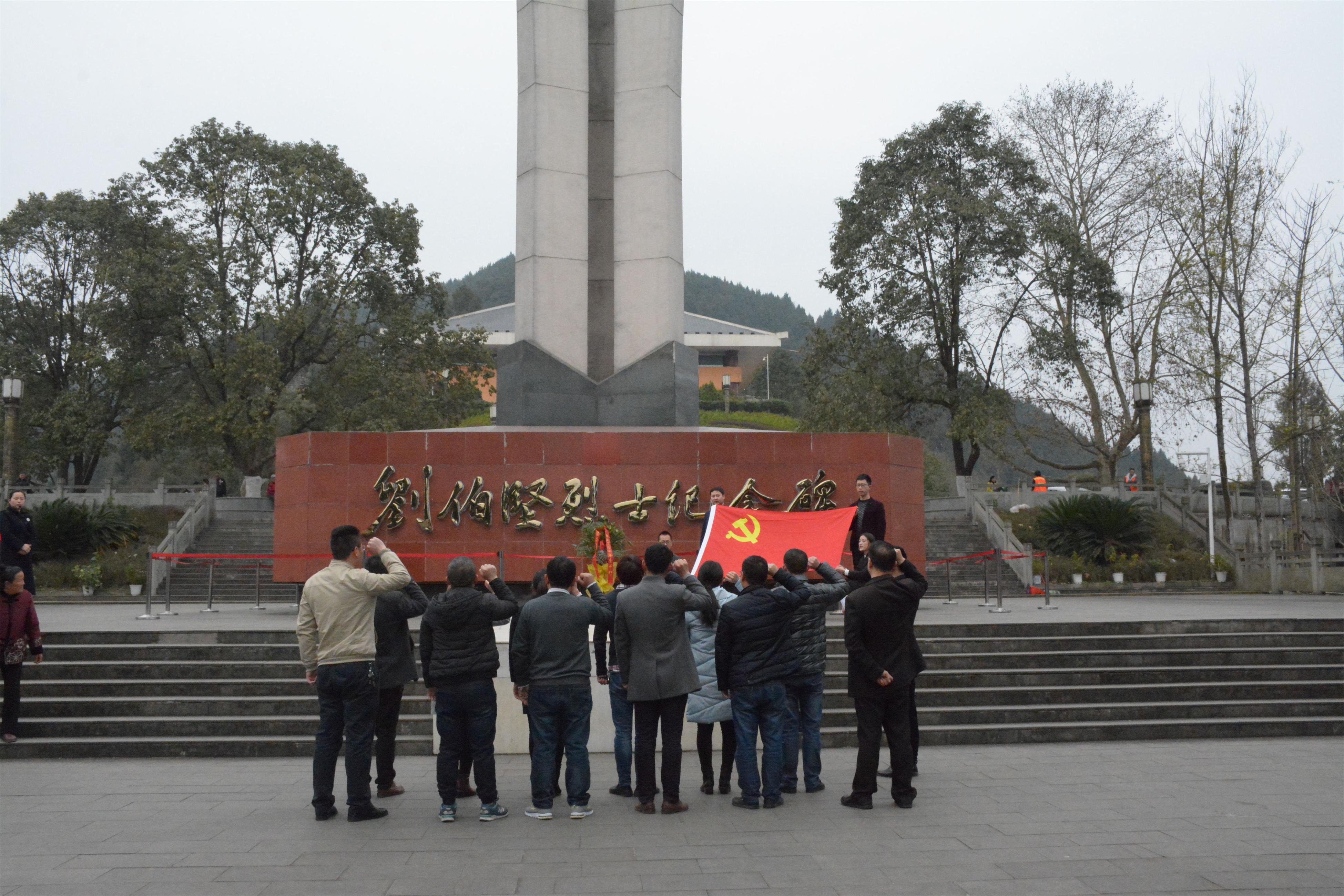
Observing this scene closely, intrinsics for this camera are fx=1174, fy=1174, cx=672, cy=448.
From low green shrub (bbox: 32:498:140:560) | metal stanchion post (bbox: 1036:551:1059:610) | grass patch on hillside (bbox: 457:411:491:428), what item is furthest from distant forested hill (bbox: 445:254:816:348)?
metal stanchion post (bbox: 1036:551:1059:610)

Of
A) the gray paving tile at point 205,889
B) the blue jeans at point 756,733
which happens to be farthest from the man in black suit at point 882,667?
the gray paving tile at point 205,889

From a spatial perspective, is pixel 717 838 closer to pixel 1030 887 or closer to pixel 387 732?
pixel 1030 887

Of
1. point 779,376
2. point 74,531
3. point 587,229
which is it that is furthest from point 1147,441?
point 779,376

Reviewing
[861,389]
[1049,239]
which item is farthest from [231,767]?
[1049,239]

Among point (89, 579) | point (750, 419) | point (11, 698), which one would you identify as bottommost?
point (11, 698)

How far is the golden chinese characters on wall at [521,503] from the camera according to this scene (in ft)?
48.7

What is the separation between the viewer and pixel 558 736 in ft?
22.7

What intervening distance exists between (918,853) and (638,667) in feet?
6.28

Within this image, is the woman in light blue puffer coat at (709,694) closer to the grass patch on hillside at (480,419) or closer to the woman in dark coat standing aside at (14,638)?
the woman in dark coat standing aside at (14,638)

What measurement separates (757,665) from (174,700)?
5425mm

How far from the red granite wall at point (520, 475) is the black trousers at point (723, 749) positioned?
708 centimetres

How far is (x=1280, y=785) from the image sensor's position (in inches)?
299

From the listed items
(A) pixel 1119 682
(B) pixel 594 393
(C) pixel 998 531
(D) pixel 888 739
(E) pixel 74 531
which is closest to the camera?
(D) pixel 888 739

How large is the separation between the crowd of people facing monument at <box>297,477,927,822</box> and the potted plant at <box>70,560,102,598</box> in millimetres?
18954
